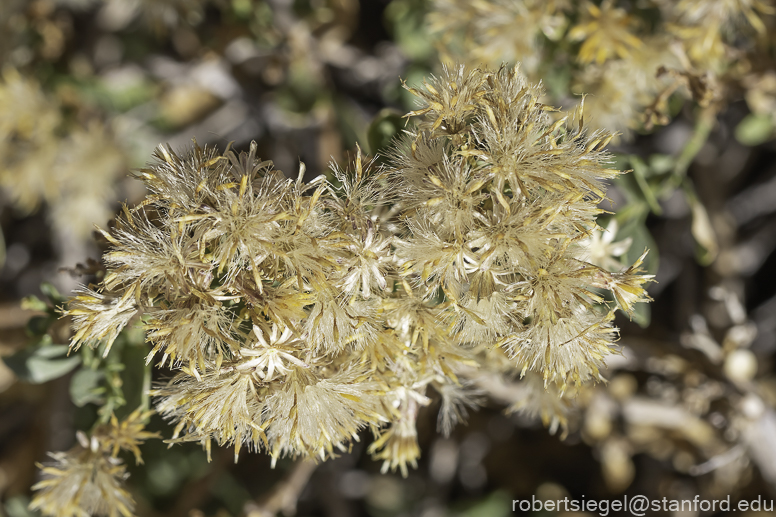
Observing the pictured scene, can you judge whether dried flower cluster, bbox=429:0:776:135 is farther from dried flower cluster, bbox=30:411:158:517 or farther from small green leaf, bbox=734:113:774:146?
dried flower cluster, bbox=30:411:158:517

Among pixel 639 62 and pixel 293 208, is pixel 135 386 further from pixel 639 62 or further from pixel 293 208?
pixel 639 62

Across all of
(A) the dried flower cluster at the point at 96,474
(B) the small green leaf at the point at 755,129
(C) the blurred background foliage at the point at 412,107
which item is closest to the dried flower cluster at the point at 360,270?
(A) the dried flower cluster at the point at 96,474

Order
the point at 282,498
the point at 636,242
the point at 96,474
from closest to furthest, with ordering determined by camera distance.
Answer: the point at 96,474, the point at 636,242, the point at 282,498

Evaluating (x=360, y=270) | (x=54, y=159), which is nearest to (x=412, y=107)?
(x=360, y=270)

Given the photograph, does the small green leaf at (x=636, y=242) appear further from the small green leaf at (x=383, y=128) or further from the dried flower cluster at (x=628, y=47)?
the small green leaf at (x=383, y=128)

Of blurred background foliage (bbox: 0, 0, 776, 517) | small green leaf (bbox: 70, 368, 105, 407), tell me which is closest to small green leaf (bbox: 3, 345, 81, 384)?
small green leaf (bbox: 70, 368, 105, 407)

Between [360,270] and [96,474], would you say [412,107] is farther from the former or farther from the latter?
[96,474]
